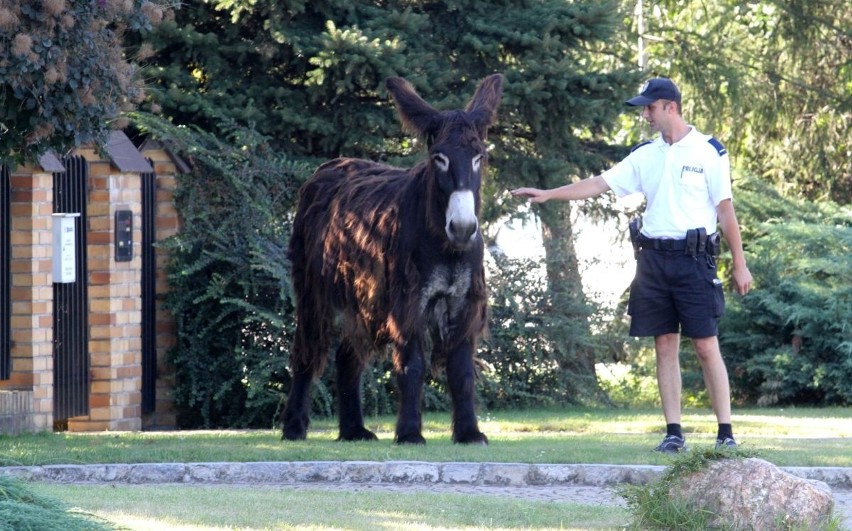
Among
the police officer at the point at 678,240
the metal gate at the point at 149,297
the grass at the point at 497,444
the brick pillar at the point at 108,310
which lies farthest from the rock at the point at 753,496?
the metal gate at the point at 149,297

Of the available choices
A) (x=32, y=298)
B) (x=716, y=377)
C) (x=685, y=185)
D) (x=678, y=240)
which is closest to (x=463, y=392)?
(x=716, y=377)

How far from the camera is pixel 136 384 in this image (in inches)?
523

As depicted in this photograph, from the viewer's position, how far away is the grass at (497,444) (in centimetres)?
901

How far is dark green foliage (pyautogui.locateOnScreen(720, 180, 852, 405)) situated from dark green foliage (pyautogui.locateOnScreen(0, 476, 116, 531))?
1090 centimetres

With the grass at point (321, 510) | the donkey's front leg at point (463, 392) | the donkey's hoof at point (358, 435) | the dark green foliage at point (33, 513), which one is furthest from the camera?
the donkey's hoof at point (358, 435)

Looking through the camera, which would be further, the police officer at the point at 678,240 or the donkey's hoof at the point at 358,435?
the donkey's hoof at the point at 358,435

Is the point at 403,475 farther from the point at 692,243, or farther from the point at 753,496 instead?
the point at 753,496

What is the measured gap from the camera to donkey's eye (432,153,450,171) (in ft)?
30.2

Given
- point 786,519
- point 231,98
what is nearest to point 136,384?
point 231,98

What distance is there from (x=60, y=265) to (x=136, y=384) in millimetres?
1642

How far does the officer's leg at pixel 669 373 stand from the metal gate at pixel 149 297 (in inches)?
243

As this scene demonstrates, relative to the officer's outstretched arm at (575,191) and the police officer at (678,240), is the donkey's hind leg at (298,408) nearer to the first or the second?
the officer's outstretched arm at (575,191)

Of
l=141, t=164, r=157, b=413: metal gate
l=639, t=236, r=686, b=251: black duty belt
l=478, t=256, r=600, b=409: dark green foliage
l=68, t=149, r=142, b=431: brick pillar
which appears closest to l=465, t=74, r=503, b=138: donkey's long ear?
l=639, t=236, r=686, b=251: black duty belt

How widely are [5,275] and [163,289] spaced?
2487 millimetres
